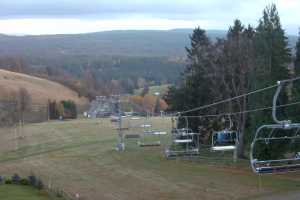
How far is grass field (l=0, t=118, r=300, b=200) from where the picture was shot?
3528cm

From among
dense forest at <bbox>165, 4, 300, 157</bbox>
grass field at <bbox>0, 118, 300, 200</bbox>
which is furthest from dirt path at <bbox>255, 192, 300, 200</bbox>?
dense forest at <bbox>165, 4, 300, 157</bbox>

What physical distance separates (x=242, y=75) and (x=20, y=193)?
1917 centimetres

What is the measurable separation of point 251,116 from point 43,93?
90.4 metres

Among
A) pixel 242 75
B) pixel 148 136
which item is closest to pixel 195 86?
pixel 242 75

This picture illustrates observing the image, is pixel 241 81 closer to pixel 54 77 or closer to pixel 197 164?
pixel 197 164

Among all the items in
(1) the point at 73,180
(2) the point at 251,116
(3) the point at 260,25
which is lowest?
(1) the point at 73,180

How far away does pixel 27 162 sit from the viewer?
54.5 metres

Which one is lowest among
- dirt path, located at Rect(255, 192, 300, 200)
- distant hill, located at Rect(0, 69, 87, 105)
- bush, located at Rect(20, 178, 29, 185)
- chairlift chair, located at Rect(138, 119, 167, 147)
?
dirt path, located at Rect(255, 192, 300, 200)

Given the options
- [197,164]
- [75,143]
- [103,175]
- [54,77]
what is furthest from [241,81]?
[54,77]

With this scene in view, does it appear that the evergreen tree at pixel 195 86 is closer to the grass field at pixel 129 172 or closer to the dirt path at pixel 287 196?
the grass field at pixel 129 172

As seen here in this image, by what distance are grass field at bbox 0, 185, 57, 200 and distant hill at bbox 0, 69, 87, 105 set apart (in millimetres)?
84787

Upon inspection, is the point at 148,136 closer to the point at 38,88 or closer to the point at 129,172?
the point at 129,172

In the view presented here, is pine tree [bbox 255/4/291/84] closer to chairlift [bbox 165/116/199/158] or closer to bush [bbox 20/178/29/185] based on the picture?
chairlift [bbox 165/116/199/158]

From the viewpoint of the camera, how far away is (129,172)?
44906mm
